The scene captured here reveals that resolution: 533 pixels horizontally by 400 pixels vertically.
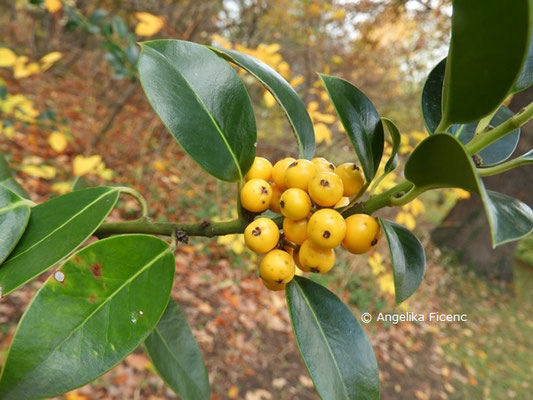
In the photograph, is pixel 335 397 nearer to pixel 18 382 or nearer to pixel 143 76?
pixel 18 382

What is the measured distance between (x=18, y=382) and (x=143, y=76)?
51 cm

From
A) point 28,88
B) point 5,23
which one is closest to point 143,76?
point 28,88

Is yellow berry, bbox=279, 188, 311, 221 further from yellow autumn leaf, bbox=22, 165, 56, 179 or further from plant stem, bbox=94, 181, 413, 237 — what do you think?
yellow autumn leaf, bbox=22, 165, 56, 179

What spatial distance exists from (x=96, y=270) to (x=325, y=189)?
41 centimetres

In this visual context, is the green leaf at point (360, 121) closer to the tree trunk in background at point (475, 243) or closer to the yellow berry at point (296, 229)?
the yellow berry at point (296, 229)

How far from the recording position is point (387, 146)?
3.50 metres

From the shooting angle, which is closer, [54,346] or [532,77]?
[54,346]

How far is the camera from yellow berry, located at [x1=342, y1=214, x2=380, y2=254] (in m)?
0.65

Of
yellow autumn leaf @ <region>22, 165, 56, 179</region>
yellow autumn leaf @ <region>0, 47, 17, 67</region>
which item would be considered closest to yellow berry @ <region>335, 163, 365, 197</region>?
yellow autumn leaf @ <region>0, 47, 17, 67</region>

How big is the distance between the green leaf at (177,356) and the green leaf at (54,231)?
0.34 m

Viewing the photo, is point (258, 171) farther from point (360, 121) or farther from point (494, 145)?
point (494, 145)

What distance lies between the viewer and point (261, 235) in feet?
2.20

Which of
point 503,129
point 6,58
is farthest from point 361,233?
point 6,58

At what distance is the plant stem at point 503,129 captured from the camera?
57 centimetres
